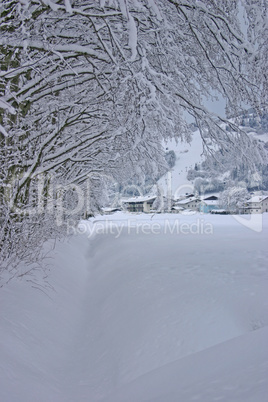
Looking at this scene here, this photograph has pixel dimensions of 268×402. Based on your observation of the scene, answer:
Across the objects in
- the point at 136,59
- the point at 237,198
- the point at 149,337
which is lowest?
the point at 237,198

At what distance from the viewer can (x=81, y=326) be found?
4449mm

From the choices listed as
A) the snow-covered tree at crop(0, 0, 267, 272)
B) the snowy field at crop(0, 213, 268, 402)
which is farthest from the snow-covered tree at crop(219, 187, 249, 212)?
the snow-covered tree at crop(0, 0, 267, 272)

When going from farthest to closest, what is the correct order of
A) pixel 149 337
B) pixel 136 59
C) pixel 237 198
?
pixel 237 198 → pixel 136 59 → pixel 149 337

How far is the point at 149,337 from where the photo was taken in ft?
10.4

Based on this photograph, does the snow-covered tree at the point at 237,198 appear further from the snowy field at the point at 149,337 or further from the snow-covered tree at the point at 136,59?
the snow-covered tree at the point at 136,59

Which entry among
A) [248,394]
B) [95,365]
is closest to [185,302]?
[95,365]

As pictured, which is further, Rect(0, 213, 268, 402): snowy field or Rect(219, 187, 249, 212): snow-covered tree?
Rect(219, 187, 249, 212): snow-covered tree

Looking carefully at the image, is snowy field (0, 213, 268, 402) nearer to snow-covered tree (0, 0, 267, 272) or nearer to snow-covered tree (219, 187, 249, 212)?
snow-covered tree (0, 0, 267, 272)

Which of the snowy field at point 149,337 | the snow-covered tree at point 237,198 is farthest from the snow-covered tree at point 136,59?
the snow-covered tree at point 237,198

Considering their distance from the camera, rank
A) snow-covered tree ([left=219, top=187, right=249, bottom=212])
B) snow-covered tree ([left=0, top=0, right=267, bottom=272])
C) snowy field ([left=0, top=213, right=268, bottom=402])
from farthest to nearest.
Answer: snow-covered tree ([left=219, top=187, right=249, bottom=212])
snow-covered tree ([left=0, top=0, right=267, bottom=272])
snowy field ([left=0, top=213, right=268, bottom=402])

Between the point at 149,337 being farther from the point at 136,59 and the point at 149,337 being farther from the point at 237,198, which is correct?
the point at 237,198

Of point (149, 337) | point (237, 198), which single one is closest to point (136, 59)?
point (149, 337)

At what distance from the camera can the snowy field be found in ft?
5.87

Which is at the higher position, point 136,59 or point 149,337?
point 136,59
